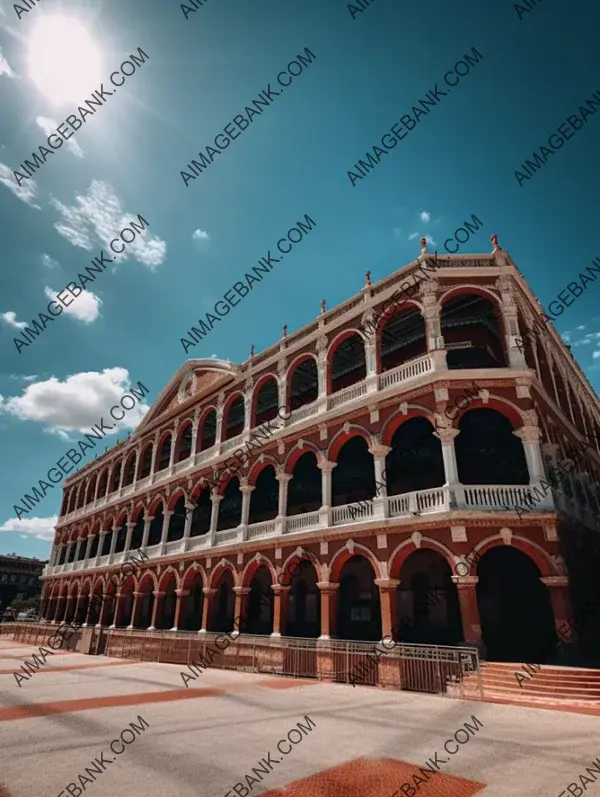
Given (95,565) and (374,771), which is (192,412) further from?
(374,771)

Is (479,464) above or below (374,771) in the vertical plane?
above

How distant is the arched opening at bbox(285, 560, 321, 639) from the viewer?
834 inches

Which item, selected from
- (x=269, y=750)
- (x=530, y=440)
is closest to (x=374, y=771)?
(x=269, y=750)

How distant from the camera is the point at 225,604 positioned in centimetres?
2670

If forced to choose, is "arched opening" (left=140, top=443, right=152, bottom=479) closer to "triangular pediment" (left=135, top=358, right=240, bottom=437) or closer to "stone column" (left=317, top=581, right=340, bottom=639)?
"triangular pediment" (left=135, top=358, right=240, bottom=437)

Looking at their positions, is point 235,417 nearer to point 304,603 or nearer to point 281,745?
point 304,603

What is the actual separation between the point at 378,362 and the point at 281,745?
13966 millimetres

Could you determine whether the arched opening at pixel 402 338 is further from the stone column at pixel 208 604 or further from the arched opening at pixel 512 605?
the stone column at pixel 208 604

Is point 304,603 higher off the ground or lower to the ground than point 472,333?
lower

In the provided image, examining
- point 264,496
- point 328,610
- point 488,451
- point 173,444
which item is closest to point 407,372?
point 488,451

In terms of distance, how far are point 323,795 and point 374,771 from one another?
1031 millimetres

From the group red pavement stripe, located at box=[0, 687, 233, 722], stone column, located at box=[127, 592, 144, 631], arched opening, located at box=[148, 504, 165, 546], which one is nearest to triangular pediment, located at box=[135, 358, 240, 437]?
arched opening, located at box=[148, 504, 165, 546]

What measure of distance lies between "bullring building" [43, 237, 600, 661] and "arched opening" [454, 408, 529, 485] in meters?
0.06

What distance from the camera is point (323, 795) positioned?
4957mm
